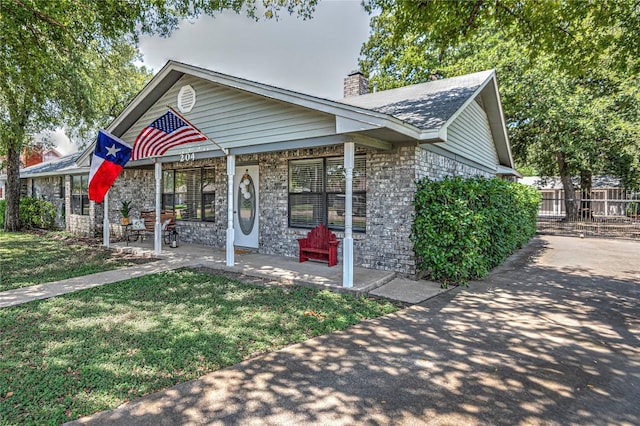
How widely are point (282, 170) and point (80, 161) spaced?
7154mm

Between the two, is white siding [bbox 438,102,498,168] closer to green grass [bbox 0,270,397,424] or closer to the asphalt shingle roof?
the asphalt shingle roof

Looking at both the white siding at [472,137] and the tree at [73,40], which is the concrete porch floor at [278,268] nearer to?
the white siding at [472,137]

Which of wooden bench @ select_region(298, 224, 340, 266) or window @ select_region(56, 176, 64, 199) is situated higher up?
window @ select_region(56, 176, 64, 199)

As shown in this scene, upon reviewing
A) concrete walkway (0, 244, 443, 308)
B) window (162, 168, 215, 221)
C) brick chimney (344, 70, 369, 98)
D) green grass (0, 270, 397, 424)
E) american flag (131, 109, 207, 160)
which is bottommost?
green grass (0, 270, 397, 424)

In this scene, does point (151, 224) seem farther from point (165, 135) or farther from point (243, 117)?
point (243, 117)

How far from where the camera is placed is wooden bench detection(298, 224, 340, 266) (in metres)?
7.34

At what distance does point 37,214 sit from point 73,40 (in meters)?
10.7

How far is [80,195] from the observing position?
14.1 metres

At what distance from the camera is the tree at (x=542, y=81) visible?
26.5 feet

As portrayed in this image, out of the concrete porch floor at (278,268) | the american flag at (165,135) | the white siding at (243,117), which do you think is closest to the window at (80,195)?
the concrete porch floor at (278,268)

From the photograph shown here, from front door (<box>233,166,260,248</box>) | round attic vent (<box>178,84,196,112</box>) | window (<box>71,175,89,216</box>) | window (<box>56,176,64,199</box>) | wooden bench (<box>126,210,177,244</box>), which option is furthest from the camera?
window (<box>56,176,64,199</box>)

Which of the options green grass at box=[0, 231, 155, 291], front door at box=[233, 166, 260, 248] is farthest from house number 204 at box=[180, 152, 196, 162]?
green grass at box=[0, 231, 155, 291]

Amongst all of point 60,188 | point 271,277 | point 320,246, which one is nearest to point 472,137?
point 320,246

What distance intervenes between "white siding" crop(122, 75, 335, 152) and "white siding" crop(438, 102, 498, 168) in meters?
3.13
